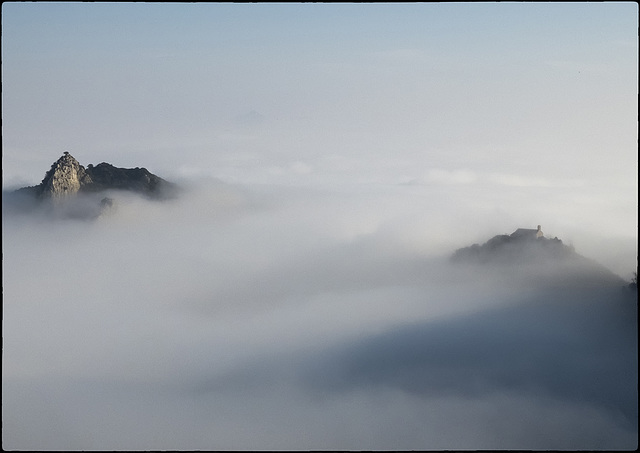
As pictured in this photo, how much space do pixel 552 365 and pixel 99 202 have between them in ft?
366

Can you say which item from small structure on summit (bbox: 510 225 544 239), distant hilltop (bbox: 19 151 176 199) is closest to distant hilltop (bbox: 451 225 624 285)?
small structure on summit (bbox: 510 225 544 239)

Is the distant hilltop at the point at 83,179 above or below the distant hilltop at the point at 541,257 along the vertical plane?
above

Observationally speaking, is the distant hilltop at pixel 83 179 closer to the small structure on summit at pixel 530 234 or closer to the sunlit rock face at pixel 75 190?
the sunlit rock face at pixel 75 190

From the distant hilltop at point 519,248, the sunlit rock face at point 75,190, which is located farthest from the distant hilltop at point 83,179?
the distant hilltop at point 519,248

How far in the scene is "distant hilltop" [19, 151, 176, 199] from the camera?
125625 millimetres

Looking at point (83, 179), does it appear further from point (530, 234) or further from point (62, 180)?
point (530, 234)

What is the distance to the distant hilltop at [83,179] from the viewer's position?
12562 centimetres

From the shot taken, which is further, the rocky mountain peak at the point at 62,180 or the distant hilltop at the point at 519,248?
the rocky mountain peak at the point at 62,180

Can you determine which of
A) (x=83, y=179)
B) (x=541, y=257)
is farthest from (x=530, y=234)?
(x=83, y=179)

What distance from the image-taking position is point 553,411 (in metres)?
48.5

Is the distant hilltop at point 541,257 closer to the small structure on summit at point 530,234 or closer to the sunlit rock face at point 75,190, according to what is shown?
the small structure on summit at point 530,234

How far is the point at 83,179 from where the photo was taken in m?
128

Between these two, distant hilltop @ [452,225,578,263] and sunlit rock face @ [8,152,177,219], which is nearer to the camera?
distant hilltop @ [452,225,578,263]

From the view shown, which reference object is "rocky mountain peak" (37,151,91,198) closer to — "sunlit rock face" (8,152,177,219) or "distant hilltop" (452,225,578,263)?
"sunlit rock face" (8,152,177,219)
